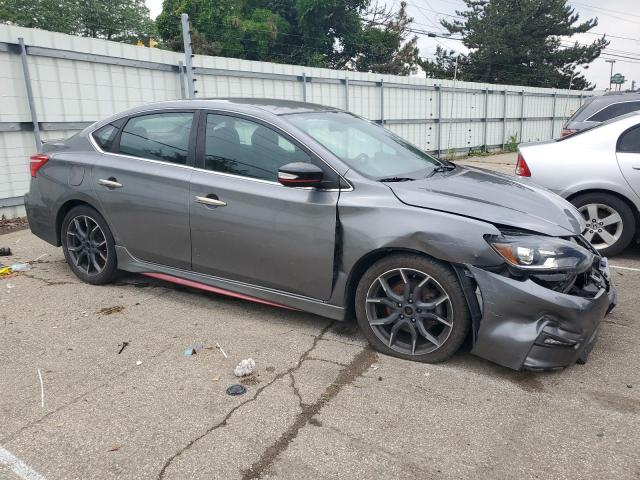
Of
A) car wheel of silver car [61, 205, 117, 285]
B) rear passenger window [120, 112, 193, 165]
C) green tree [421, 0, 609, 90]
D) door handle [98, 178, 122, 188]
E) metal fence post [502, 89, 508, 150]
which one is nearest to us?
rear passenger window [120, 112, 193, 165]

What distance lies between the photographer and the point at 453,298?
3.14m

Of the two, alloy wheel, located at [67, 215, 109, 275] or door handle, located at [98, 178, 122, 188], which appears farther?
alloy wheel, located at [67, 215, 109, 275]

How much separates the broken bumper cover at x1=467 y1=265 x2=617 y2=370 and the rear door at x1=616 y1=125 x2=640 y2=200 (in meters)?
2.87

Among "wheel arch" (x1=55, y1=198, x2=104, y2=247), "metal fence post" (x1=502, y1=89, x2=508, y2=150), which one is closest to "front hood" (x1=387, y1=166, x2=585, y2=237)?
"wheel arch" (x1=55, y1=198, x2=104, y2=247)

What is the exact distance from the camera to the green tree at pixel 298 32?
31.1 meters

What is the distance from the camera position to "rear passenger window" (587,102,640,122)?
8812 millimetres

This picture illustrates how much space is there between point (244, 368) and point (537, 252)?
181 cm

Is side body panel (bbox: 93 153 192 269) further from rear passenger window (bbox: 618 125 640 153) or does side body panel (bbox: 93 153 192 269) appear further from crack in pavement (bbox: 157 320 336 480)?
rear passenger window (bbox: 618 125 640 153)

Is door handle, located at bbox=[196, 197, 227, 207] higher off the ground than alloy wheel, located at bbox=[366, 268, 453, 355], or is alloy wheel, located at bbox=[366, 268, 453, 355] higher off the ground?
door handle, located at bbox=[196, 197, 227, 207]

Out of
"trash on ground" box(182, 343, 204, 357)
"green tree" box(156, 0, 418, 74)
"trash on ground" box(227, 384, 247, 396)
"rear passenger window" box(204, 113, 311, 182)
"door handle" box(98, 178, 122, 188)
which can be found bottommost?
"trash on ground" box(182, 343, 204, 357)

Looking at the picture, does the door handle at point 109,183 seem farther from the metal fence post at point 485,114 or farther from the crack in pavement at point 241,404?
the metal fence post at point 485,114

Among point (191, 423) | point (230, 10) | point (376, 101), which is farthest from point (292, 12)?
point (191, 423)

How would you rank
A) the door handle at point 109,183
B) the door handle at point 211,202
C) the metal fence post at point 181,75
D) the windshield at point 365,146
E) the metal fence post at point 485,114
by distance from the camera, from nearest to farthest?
the windshield at point 365,146
the door handle at point 211,202
the door handle at point 109,183
the metal fence post at point 181,75
the metal fence post at point 485,114

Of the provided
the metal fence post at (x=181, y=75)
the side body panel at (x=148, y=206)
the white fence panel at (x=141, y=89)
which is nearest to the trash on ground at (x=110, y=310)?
the side body panel at (x=148, y=206)
